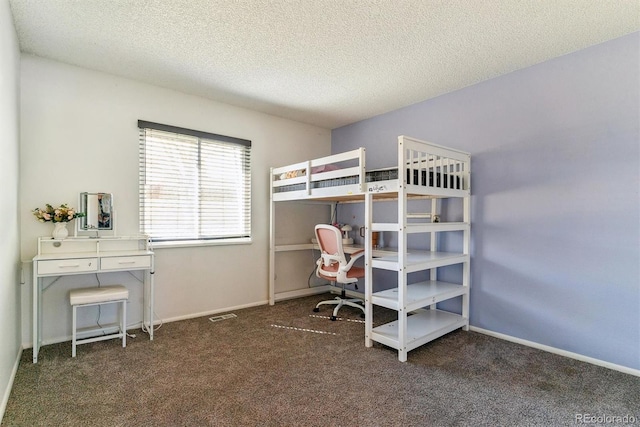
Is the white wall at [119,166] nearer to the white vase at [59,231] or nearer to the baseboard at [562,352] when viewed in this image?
the white vase at [59,231]

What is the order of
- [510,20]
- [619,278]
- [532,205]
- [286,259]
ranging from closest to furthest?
[510,20] → [619,278] → [532,205] → [286,259]

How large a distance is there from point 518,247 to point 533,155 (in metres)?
0.81

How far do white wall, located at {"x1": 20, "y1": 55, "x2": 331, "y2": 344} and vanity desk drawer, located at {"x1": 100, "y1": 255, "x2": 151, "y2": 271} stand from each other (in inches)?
16.5

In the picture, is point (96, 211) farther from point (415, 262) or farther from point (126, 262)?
point (415, 262)

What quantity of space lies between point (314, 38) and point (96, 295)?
2.65m

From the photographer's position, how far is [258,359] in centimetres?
246

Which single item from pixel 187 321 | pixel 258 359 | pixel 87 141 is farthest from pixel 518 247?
pixel 87 141

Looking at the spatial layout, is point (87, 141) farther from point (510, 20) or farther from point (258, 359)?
point (510, 20)

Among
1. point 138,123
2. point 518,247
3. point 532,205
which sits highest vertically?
point 138,123

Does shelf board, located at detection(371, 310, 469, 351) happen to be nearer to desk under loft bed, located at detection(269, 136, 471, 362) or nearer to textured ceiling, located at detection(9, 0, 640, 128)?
desk under loft bed, located at detection(269, 136, 471, 362)

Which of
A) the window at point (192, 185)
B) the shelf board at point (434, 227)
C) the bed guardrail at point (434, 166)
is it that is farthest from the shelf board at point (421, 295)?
the window at point (192, 185)

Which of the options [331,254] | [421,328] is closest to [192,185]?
[331,254]

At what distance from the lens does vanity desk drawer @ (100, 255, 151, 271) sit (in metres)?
2.65

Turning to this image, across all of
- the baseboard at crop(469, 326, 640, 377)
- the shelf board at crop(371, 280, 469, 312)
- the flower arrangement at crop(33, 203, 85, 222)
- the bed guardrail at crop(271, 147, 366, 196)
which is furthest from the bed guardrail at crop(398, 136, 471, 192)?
the flower arrangement at crop(33, 203, 85, 222)
